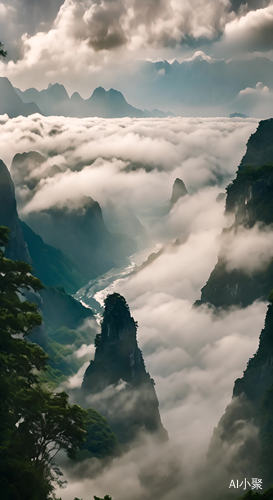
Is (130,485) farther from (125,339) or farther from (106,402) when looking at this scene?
(125,339)

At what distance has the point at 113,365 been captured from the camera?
138 meters

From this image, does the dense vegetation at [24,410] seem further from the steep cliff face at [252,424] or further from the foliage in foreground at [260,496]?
the steep cliff face at [252,424]

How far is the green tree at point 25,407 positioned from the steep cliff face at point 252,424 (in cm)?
6662

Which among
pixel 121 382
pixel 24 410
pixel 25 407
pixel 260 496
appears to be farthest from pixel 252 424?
pixel 260 496

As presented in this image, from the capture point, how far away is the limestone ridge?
432 feet

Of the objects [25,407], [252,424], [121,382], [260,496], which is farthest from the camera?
[121,382]

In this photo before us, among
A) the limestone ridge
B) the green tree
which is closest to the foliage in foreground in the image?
the green tree

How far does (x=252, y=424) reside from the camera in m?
113

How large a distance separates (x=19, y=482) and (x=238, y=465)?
9049cm

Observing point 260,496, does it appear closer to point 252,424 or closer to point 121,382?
point 252,424

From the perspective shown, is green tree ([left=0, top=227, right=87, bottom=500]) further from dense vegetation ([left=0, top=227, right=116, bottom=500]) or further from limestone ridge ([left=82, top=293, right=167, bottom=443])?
limestone ridge ([left=82, top=293, right=167, bottom=443])

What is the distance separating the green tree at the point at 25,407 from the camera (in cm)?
2970

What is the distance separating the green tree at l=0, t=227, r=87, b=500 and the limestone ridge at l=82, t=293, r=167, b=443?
10108 centimetres

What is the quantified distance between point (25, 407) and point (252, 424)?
91.8 m
